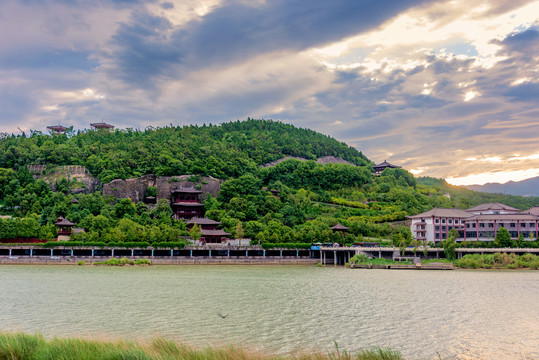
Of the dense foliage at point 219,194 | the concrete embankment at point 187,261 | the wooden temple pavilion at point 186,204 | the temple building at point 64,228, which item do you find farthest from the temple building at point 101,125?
the concrete embankment at point 187,261

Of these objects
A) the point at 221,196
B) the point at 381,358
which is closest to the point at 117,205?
the point at 221,196

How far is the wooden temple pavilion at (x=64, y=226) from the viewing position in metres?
71.9

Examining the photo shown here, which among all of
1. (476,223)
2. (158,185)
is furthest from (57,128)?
(476,223)

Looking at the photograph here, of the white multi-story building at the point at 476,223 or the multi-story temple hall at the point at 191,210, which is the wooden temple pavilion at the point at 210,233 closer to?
the multi-story temple hall at the point at 191,210

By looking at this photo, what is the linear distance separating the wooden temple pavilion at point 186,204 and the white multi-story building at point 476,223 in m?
41.1

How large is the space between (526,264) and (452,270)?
10738mm

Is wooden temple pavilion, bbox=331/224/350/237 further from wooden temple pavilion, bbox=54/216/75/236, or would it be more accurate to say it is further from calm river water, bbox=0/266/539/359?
wooden temple pavilion, bbox=54/216/75/236

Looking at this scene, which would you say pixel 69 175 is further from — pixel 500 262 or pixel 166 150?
pixel 500 262

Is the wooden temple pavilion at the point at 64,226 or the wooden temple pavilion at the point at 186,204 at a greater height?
the wooden temple pavilion at the point at 186,204

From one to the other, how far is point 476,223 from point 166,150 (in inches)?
2604

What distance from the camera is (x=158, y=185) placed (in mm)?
92812

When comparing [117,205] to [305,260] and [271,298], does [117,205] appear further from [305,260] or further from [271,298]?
[271,298]

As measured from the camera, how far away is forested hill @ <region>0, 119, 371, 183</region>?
9644 centimetres

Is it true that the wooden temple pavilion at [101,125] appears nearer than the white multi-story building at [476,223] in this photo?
No
